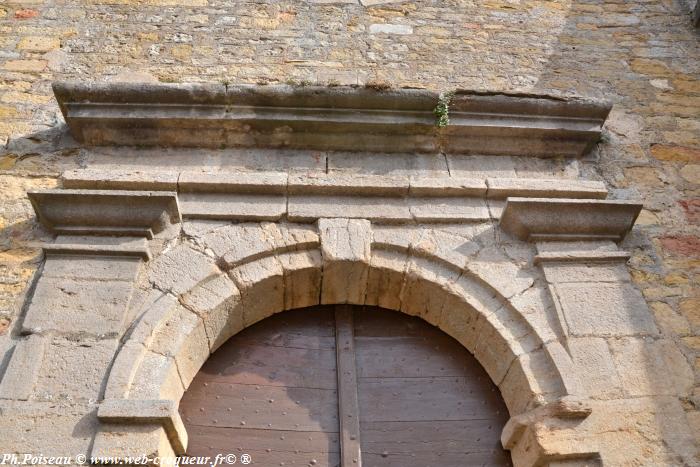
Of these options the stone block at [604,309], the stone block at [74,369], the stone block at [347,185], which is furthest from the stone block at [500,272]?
the stone block at [74,369]

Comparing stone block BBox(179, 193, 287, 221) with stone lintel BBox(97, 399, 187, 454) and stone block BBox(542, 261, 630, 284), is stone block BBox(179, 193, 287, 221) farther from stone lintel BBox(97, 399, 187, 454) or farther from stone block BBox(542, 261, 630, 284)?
stone block BBox(542, 261, 630, 284)

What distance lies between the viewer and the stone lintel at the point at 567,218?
324 centimetres

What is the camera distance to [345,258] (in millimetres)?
3090

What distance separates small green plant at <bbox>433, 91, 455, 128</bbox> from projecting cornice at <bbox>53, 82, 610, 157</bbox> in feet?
0.04

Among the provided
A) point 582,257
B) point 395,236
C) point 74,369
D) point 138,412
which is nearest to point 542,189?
point 582,257

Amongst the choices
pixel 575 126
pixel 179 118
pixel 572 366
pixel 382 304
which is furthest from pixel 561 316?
pixel 179 118

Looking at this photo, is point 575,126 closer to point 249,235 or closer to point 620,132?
point 620,132

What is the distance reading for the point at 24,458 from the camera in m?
2.41

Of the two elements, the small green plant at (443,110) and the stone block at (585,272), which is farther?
the small green plant at (443,110)

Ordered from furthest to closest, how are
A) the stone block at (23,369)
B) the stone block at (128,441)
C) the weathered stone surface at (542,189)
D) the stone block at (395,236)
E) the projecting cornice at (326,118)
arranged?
the projecting cornice at (326,118) → the weathered stone surface at (542,189) → the stone block at (395,236) → the stone block at (23,369) → the stone block at (128,441)

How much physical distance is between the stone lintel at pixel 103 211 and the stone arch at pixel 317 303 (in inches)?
15.4

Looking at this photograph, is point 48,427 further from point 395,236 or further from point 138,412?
point 395,236

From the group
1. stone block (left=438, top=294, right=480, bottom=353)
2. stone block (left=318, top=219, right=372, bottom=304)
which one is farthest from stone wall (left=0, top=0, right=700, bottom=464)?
stone block (left=438, top=294, right=480, bottom=353)

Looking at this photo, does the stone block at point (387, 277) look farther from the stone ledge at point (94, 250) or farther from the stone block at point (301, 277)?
the stone ledge at point (94, 250)
